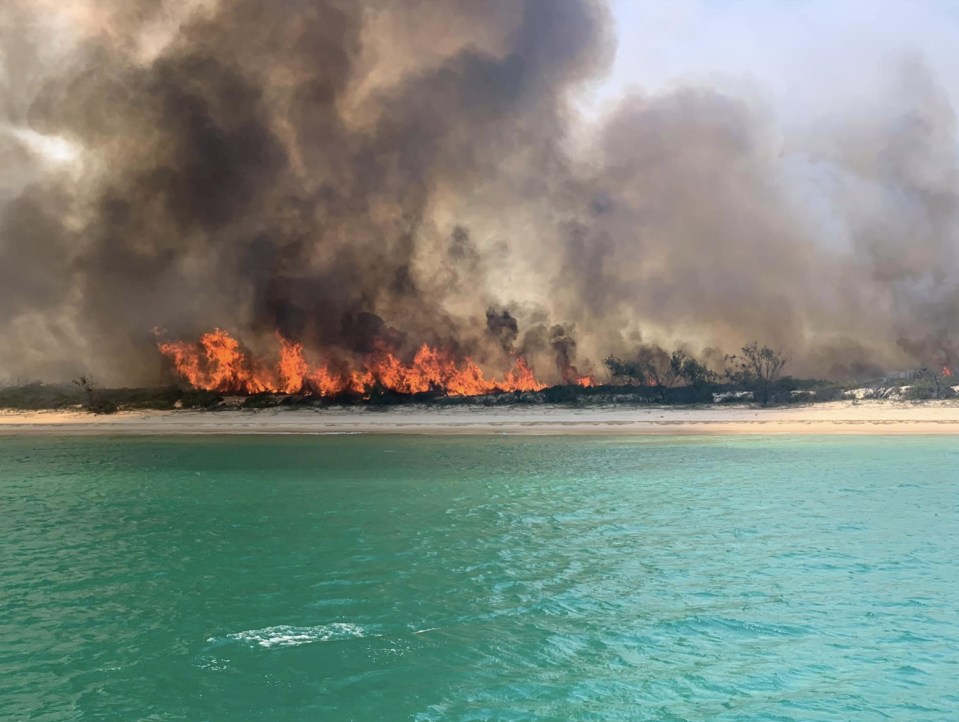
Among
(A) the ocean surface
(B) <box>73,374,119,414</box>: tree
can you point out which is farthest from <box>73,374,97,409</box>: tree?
(A) the ocean surface

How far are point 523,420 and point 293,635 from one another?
6161 centimetres

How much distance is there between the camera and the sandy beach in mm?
65250

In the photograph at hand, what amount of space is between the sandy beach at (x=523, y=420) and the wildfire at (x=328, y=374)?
15.2 ft

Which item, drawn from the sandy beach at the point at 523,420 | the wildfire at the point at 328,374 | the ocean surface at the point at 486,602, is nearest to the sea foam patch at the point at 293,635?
the ocean surface at the point at 486,602

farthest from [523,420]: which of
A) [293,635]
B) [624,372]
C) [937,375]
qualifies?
[293,635]

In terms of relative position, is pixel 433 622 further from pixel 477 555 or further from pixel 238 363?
pixel 238 363

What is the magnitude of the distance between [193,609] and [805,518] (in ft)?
63.6

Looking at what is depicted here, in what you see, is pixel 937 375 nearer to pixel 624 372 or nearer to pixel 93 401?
pixel 624 372

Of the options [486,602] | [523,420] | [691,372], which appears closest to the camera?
[486,602]

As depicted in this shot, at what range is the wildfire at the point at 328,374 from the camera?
86.8 metres

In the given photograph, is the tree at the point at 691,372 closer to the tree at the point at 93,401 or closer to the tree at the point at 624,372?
the tree at the point at 624,372

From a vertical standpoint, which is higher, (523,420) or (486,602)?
(523,420)

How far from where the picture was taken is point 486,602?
579 inches

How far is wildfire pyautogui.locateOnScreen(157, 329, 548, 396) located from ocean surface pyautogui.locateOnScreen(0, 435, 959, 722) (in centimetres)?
5429
